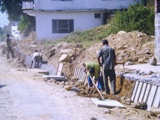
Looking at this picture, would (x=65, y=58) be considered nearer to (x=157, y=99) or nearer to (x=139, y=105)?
(x=139, y=105)

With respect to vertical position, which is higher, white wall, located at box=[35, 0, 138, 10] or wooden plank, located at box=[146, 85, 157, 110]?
white wall, located at box=[35, 0, 138, 10]

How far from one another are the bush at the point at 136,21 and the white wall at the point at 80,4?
8.81 m

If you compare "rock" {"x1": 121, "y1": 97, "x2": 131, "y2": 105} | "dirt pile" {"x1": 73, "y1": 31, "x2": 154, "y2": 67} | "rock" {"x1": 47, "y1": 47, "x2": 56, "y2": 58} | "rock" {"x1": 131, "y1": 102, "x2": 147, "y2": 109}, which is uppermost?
"dirt pile" {"x1": 73, "y1": 31, "x2": 154, "y2": 67}

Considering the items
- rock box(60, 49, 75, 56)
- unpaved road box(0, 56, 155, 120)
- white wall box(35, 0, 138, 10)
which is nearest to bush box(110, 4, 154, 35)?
rock box(60, 49, 75, 56)

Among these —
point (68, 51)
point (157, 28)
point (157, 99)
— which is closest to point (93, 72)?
point (157, 99)

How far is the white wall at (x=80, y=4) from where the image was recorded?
115 ft

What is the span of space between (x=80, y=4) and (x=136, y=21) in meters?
10.1

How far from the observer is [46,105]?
1052 centimetres

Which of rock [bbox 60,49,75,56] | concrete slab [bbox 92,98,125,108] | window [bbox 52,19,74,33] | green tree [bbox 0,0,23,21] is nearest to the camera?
concrete slab [bbox 92,98,125,108]

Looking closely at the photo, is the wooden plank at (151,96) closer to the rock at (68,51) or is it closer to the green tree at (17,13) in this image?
the rock at (68,51)

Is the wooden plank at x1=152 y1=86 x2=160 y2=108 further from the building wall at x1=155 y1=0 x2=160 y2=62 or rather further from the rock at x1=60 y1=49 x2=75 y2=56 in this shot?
the rock at x1=60 y1=49 x2=75 y2=56

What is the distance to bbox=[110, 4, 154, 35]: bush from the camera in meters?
26.0

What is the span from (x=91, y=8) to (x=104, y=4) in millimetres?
1413

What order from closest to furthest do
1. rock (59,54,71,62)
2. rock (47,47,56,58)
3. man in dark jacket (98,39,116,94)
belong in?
1. man in dark jacket (98,39,116,94)
2. rock (59,54,71,62)
3. rock (47,47,56,58)
